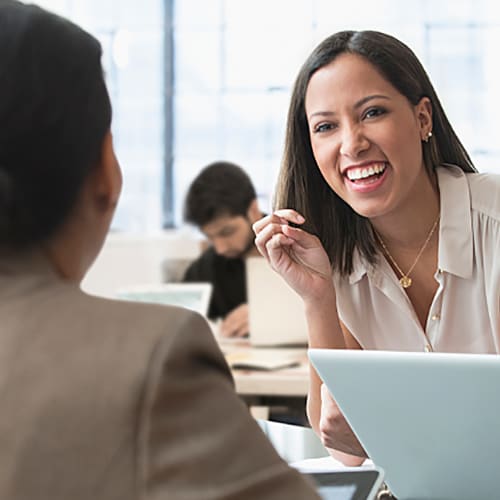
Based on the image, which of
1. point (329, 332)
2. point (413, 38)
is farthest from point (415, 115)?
point (413, 38)

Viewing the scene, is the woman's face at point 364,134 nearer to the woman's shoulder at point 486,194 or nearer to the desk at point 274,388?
the woman's shoulder at point 486,194

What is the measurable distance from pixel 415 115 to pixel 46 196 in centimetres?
115

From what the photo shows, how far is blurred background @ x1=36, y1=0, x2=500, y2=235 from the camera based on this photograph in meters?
6.09

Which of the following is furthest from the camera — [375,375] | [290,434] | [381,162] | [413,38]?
[413,38]

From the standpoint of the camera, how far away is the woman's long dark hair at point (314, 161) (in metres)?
1.65

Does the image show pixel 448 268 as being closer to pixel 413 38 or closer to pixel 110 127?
pixel 110 127

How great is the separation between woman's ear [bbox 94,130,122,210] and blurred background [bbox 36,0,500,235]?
17.7 ft

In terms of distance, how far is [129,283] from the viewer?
18.0 feet

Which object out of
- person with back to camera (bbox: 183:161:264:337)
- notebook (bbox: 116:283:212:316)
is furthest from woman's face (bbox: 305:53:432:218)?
person with back to camera (bbox: 183:161:264:337)

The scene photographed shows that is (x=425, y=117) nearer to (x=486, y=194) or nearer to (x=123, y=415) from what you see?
(x=486, y=194)

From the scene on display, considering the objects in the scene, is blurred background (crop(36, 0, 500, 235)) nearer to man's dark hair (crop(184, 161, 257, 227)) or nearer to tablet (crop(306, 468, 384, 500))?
man's dark hair (crop(184, 161, 257, 227))

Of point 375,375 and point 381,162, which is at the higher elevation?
point 381,162

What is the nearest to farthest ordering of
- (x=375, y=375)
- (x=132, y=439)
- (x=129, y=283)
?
1. (x=132, y=439)
2. (x=375, y=375)
3. (x=129, y=283)

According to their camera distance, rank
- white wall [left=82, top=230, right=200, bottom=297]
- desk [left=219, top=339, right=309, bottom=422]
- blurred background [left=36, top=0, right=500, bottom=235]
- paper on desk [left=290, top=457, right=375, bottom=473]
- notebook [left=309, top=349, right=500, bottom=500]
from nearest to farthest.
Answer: notebook [left=309, top=349, right=500, bottom=500] → paper on desk [left=290, top=457, right=375, bottom=473] → desk [left=219, top=339, right=309, bottom=422] → white wall [left=82, top=230, right=200, bottom=297] → blurred background [left=36, top=0, right=500, bottom=235]
